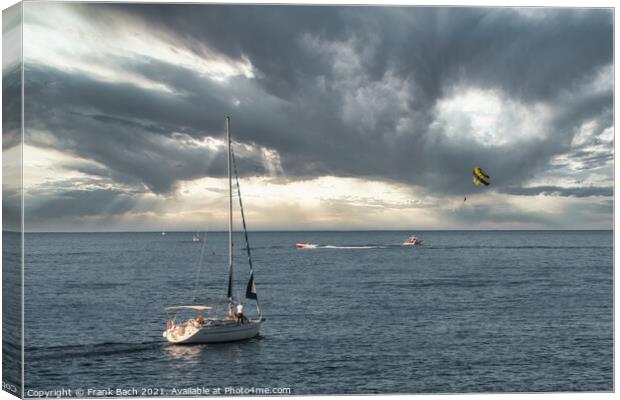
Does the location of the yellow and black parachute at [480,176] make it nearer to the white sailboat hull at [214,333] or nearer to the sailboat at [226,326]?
the sailboat at [226,326]

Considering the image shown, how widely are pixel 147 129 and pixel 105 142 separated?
21.1ft

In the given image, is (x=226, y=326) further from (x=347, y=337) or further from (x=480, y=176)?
(x=480, y=176)

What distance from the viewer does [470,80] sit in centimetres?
4953

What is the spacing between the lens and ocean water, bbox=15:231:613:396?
42938 millimetres

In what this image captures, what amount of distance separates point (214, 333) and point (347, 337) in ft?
34.2

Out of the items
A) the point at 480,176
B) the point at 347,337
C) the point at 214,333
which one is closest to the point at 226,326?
the point at 214,333

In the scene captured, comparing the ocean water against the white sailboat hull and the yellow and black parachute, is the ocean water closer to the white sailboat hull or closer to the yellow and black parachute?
the white sailboat hull

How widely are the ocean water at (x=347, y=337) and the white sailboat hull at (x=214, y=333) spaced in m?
0.68

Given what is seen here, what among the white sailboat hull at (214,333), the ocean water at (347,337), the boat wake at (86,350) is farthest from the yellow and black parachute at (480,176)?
the boat wake at (86,350)

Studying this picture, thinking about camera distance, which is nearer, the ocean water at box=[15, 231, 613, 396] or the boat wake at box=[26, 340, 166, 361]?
the ocean water at box=[15, 231, 613, 396]

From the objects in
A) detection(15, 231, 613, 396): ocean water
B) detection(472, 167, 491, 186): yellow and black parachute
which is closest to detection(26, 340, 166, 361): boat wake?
detection(15, 231, 613, 396): ocean water

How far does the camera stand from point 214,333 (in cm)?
5331

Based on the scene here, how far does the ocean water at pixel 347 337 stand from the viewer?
42.9 m

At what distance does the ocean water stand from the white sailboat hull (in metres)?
0.68
